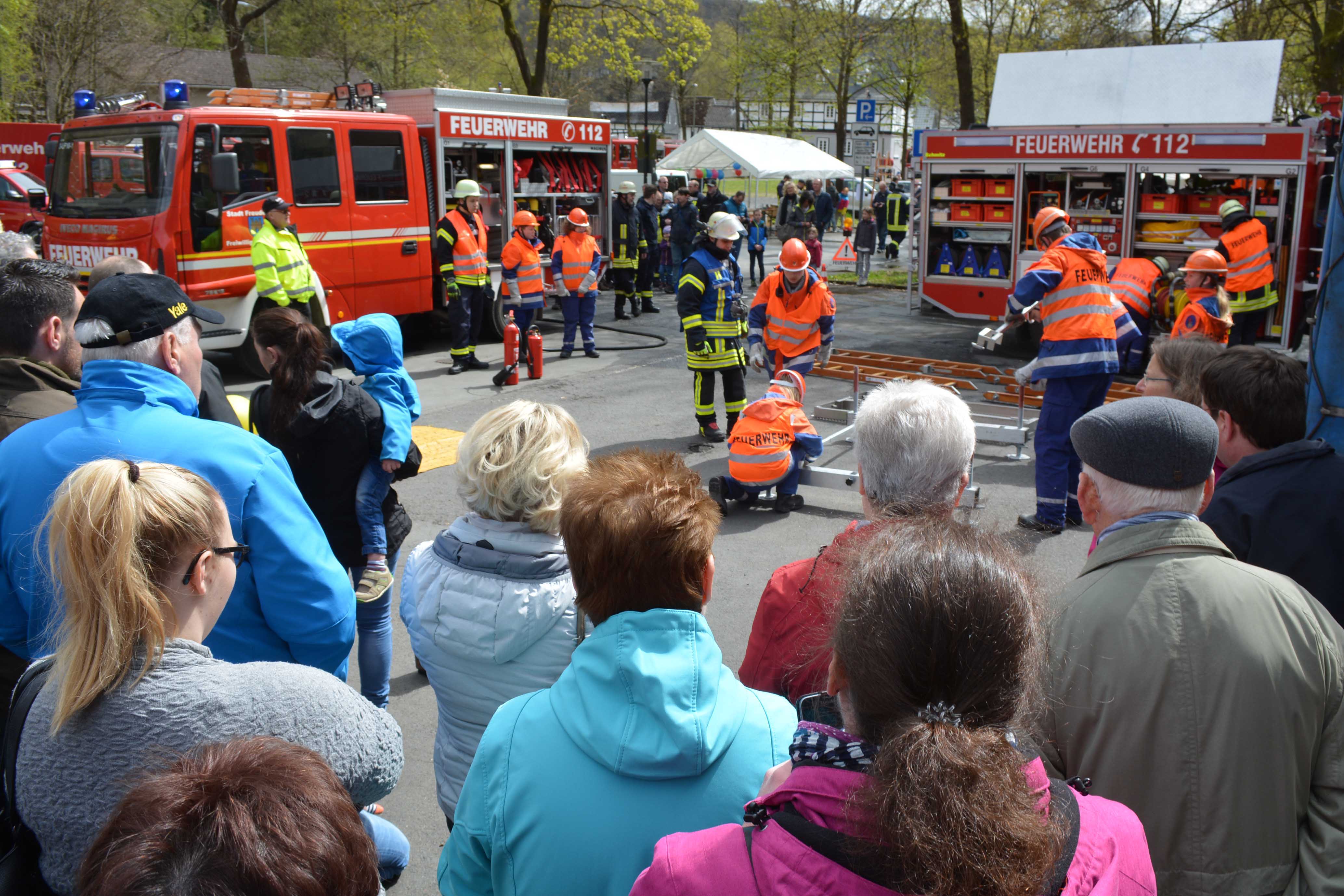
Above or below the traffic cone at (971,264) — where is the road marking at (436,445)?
below

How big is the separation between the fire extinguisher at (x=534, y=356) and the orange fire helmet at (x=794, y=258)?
393cm

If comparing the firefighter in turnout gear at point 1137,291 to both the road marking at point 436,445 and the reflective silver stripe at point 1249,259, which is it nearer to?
the reflective silver stripe at point 1249,259

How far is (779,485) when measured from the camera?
6953mm

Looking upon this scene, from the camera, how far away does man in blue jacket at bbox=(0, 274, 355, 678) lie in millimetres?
2395

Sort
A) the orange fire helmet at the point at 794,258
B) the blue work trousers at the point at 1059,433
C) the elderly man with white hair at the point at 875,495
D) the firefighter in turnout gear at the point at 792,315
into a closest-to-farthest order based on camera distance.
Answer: the elderly man with white hair at the point at 875,495
the blue work trousers at the point at 1059,433
the orange fire helmet at the point at 794,258
the firefighter in turnout gear at the point at 792,315

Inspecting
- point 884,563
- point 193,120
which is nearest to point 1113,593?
point 884,563

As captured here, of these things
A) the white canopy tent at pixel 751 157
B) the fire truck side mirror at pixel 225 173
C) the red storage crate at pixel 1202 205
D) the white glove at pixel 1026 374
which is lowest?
the white glove at pixel 1026 374

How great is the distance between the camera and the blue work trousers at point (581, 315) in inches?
480

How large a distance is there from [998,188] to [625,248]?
219 inches

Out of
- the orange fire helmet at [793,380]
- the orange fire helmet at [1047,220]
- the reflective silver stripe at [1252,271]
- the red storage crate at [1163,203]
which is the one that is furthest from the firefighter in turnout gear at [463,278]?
the red storage crate at [1163,203]

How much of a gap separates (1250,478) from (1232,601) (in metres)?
0.96

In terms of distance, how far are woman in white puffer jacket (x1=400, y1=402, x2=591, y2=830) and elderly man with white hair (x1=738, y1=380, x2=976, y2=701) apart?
0.46 m

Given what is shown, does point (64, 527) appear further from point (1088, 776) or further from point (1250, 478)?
point (1250, 478)

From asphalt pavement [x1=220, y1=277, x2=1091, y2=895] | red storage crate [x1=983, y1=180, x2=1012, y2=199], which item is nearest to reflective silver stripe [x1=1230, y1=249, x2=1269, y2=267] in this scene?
asphalt pavement [x1=220, y1=277, x2=1091, y2=895]
